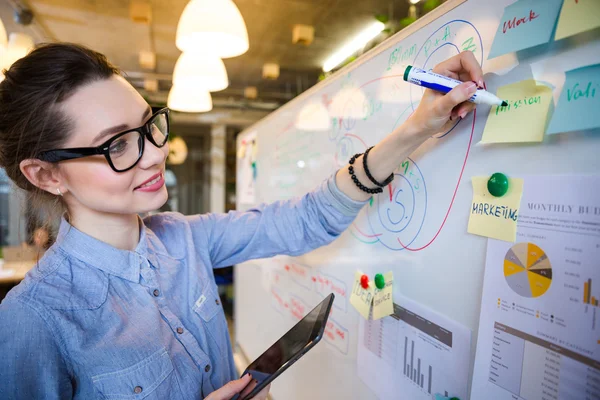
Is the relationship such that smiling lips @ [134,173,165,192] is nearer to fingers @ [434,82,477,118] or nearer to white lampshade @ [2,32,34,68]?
fingers @ [434,82,477,118]

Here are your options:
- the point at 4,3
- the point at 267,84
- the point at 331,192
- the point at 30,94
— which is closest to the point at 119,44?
the point at 4,3

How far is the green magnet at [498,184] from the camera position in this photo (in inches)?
20.2

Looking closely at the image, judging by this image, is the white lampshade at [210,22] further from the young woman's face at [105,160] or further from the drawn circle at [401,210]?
the drawn circle at [401,210]

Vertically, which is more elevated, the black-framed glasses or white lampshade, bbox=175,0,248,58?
white lampshade, bbox=175,0,248,58

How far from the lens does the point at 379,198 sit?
0.83m

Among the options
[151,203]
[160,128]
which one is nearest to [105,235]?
[151,203]

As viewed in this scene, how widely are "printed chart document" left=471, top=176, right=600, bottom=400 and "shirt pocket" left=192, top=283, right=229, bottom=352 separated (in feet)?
1.82

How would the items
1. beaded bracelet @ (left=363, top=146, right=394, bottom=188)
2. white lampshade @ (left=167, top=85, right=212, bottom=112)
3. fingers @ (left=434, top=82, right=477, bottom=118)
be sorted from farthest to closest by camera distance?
white lampshade @ (left=167, top=85, right=212, bottom=112) → beaded bracelet @ (left=363, top=146, right=394, bottom=188) → fingers @ (left=434, top=82, right=477, bottom=118)

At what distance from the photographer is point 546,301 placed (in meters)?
0.46

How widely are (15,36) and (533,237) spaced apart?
2243mm

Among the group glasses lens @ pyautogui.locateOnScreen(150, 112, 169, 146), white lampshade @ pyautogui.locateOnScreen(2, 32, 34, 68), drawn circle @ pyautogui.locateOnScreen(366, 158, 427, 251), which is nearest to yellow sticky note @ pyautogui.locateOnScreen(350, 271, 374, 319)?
drawn circle @ pyautogui.locateOnScreen(366, 158, 427, 251)

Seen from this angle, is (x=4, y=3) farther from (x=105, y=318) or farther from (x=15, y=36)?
(x=105, y=318)

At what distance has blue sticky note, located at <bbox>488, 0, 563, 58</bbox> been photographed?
45cm

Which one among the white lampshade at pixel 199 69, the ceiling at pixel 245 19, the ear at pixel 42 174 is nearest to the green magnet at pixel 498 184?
the ear at pixel 42 174
